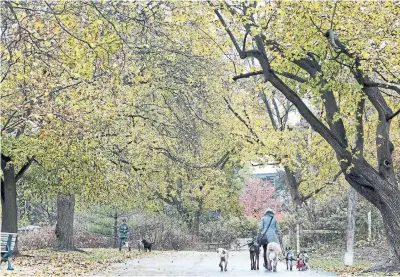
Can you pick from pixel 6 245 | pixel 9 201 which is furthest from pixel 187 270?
pixel 9 201

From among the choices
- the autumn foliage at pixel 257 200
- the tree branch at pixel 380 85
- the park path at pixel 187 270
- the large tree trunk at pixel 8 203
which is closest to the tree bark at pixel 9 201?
the large tree trunk at pixel 8 203

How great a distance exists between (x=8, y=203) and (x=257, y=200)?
32.8m

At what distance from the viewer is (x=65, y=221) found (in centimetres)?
2547

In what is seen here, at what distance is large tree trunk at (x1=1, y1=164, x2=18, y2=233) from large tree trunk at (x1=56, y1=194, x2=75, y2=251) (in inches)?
143

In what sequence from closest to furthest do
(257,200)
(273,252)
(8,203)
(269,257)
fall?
(273,252), (269,257), (8,203), (257,200)

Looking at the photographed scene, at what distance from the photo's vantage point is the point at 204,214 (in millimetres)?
39188

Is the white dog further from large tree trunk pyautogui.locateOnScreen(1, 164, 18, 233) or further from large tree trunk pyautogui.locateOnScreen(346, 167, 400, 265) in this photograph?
large tree trunk pyautogui.locateOnScreen(1, 164, 18, 233)

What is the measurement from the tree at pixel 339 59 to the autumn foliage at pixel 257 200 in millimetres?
35364

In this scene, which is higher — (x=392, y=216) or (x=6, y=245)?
(x=392, y=216)

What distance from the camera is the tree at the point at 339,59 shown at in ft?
44.3

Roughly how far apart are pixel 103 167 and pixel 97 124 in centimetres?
133

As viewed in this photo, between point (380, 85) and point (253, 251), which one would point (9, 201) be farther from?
point (380, 85)

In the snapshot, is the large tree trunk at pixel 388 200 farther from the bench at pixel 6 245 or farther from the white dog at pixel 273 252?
the bench at pixel 6 245

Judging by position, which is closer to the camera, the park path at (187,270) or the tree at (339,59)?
the tree at (339,59)
